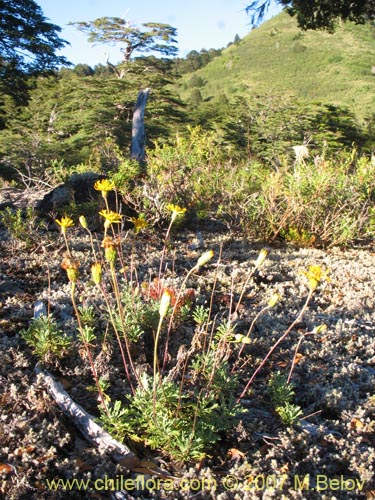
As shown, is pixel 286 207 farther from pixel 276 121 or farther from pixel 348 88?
pixel 348 88

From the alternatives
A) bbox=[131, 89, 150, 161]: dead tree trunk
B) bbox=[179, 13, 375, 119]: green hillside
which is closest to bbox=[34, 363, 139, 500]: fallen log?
bbox=[131, 89, 150, 161]: dead tree trunk

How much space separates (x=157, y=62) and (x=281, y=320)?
2323 centimetres

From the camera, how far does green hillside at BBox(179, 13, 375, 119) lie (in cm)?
3847

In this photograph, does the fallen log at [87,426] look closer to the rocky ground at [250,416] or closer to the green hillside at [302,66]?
the rocky ground at [250,416]

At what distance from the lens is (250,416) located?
6.29 ft

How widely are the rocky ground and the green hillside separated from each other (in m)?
33.0

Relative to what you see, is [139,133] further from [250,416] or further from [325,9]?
[250,416]

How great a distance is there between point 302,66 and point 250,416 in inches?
1984

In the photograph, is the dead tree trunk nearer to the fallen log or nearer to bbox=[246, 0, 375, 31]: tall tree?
bbox=[246, 0, 375, 31]: tall tree

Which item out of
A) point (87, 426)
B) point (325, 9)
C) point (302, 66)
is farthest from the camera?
point (302, 66)

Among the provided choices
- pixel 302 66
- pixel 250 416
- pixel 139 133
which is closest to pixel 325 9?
pixel 139 133

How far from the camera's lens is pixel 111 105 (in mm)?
20578

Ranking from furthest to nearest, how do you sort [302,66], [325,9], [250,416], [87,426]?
1. [302,66]
2. [325,9]
3. [250,416]
4. [87,426]

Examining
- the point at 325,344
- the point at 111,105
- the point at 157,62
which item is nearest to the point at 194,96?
the point at 157,62
